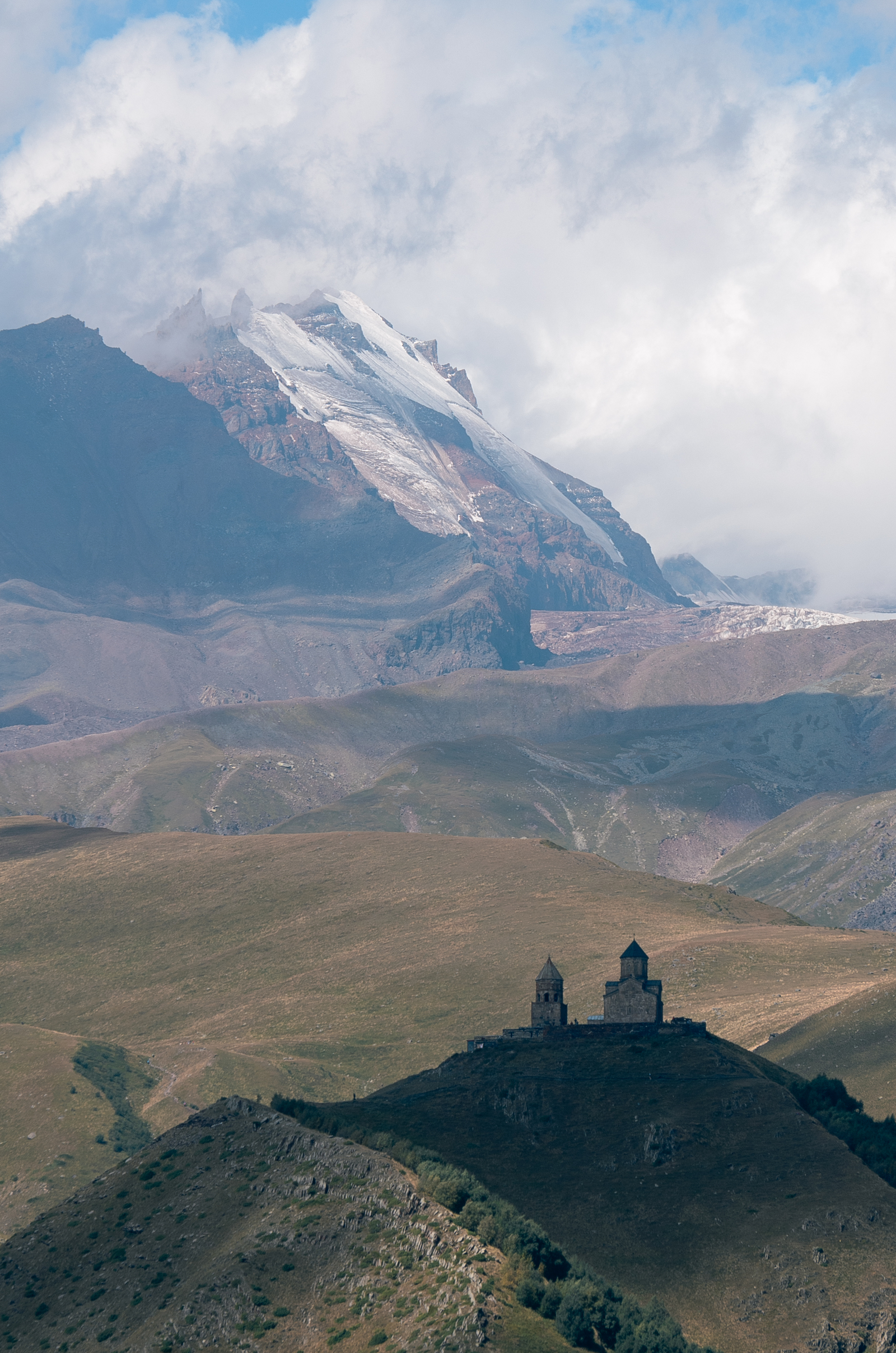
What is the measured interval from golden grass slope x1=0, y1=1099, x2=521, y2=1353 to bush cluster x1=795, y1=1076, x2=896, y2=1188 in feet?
146

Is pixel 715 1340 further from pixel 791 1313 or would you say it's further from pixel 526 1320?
pixel 526 1320

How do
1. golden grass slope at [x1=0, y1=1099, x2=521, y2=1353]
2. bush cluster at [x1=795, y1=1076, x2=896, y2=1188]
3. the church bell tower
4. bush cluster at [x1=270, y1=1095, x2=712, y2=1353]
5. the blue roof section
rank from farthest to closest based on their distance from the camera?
the blue roof section, the church bell tower, bush cluster at [x1=795, y1=1076, x2=896, y2=1188], bush cluster at [x1=270, y1=1095, x2=712, y2=1353], golden grass slope at [x1=0, y1=1099, x2=521, y2=1353]

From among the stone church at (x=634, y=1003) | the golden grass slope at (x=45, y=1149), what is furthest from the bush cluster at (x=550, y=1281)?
the golden grass slope at (x=45, y=1149)

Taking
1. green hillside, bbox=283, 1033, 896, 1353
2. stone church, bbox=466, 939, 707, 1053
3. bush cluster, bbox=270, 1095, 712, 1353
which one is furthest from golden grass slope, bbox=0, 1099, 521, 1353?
stone church, bbox=466, 939, 707, 1053

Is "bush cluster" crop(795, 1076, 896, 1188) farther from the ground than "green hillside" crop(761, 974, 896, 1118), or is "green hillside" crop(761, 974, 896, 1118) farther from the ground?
→ "bush cluster" crop(795, 1076, 896, 1188)

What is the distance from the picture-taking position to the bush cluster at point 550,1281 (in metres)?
76.6

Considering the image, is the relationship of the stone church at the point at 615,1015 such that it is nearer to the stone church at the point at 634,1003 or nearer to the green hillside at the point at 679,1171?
the stone church at the point at 634,1003

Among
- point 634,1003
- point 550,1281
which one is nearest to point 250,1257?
point 550,1281

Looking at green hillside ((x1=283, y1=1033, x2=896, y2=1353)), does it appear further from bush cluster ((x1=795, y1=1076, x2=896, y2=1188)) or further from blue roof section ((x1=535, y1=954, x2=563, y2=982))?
blue roof section ((x1=535, y1=954, x2=563, y2=982))

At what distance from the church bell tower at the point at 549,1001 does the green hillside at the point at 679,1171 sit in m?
7.03

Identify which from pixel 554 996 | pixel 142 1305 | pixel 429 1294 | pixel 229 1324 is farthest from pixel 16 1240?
pixel 554 996

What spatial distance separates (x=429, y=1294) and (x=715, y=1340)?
26852 mm

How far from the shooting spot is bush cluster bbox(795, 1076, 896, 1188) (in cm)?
11394

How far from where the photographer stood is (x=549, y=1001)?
5522 inches
